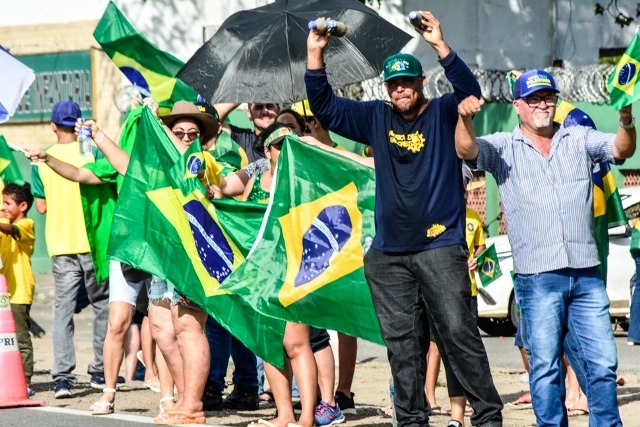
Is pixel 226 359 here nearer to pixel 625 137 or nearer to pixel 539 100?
pixel 539 100

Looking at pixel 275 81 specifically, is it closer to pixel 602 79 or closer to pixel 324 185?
pixel 324 185

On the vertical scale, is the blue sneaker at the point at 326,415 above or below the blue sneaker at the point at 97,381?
below

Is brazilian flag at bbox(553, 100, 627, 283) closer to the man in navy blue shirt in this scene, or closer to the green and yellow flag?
the man in navy blue shirt

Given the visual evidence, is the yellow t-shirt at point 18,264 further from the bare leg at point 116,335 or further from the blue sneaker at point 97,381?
the bare leg at point 116,335

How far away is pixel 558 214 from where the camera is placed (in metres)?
7.24

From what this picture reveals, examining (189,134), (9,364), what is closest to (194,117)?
(189,134)

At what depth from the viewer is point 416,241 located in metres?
7.53

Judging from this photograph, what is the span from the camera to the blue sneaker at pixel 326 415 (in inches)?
341

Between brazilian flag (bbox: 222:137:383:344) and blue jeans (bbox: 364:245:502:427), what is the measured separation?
597 mm

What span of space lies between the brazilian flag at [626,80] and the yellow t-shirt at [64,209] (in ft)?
16.8

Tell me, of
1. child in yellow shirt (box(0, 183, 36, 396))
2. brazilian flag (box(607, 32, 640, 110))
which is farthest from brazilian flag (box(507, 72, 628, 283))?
child in yellow shirt (box(0, 183, 36, 396))

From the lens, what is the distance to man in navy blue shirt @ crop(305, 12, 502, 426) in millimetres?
7484

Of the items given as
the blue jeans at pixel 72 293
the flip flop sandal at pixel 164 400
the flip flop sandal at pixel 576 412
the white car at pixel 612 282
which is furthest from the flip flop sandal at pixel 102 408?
the white car at pixel 612 282

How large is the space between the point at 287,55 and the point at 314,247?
1417 millimetres
